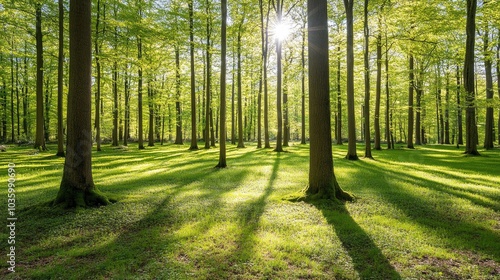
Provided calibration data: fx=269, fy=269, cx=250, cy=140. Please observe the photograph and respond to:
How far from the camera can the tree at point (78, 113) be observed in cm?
610

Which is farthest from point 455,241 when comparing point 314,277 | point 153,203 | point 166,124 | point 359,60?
point 166,124

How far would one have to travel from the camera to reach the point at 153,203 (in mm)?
6727

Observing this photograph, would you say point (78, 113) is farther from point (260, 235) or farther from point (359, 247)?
point (359, 247)

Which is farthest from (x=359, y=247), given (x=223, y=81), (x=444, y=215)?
(x=223, y=81)

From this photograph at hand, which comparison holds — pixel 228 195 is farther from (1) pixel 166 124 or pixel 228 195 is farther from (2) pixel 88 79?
(1) pixel 166 124

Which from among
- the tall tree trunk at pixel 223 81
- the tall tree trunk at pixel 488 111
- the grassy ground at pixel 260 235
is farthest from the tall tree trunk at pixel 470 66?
the tall tree trunk at pixel 223 81

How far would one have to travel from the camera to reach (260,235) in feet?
15.4

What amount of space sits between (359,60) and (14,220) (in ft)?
74.8

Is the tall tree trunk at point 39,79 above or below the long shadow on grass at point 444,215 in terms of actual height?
above

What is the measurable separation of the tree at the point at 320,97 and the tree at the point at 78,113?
5.34 meters

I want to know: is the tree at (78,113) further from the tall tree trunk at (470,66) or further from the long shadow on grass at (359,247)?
the tall tree trunk at (470,66)

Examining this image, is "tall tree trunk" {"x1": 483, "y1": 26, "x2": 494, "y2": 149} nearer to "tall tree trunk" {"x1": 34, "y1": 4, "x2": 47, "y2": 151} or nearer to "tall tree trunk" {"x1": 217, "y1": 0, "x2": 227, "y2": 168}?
"tall tree trunk" {"x1": 217, "y1": 0, "x2": 227, "y2": 168}

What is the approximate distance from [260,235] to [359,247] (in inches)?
63.9

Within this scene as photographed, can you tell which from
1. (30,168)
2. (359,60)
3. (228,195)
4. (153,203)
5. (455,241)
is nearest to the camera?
(455,241)
